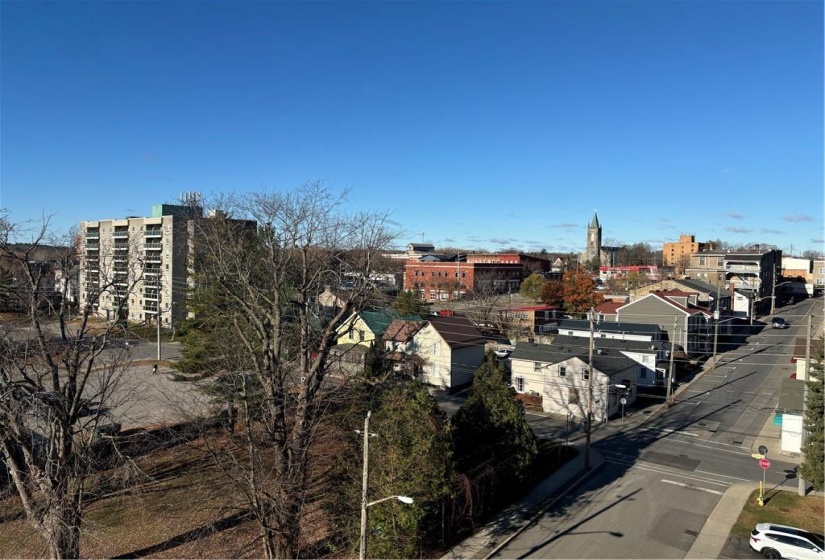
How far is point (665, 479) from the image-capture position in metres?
17.9

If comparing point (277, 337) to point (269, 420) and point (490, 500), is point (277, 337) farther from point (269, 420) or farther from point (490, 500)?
point (490, 500)

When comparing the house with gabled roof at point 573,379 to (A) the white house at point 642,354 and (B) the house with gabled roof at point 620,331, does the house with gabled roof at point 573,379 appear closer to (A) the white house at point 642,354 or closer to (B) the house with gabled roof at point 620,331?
(A) the white house at point 642,354

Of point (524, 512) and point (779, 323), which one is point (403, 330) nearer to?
point (524, 512)

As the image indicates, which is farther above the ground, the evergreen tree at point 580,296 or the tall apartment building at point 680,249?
the tall apartment building at point 680,249

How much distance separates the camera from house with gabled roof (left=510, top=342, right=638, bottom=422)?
82.9ft

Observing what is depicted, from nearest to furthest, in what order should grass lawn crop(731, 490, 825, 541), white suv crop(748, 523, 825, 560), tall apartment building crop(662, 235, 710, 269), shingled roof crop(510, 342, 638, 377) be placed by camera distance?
1. white suv crop(748, 523, 825, 560)
2. grass lawn crop(731, 490, 825, 541)
3. shingled roof crop(510, 342, 638, 377)
4. tall apartment building crop(662, 235, 710, 269)

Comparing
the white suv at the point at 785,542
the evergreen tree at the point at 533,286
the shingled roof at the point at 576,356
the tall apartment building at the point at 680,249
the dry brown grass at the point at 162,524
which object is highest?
the tall apartment building at the point at 680,249

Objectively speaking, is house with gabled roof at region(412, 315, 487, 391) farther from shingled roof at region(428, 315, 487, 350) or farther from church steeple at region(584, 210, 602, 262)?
church steeple at region(584, 210, 602, 262)

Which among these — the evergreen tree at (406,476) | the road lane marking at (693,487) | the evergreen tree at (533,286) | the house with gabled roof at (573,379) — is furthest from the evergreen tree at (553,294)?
the evergreen tree at (406,476)

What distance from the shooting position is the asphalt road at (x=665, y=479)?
13680mm

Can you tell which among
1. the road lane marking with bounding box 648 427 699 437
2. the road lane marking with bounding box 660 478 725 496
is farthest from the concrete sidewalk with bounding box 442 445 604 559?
the road lane marking with bounding box 648 427 699 437

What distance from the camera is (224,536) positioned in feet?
44.4

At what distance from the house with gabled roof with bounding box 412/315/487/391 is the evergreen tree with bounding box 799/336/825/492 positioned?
1745cm

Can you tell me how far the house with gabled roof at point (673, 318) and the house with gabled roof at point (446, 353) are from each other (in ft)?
53.9
